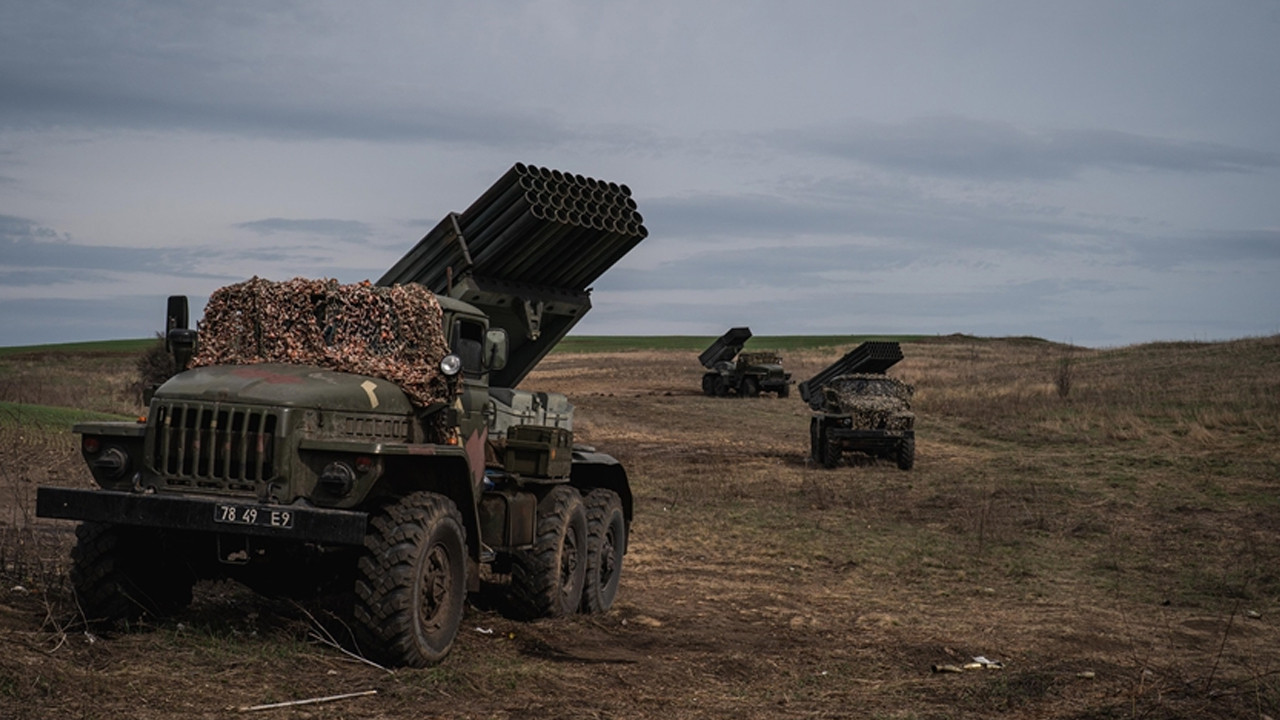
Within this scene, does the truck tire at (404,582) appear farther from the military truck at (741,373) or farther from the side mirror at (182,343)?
the military truck at (741,373)

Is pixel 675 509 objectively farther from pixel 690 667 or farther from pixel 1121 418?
pixel 1121 418

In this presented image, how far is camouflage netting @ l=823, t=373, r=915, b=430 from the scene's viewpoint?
25.1m

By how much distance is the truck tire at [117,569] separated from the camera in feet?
26.1

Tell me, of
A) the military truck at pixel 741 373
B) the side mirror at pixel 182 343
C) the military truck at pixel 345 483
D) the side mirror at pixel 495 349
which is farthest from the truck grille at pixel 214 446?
the military truck at pixel 741 373

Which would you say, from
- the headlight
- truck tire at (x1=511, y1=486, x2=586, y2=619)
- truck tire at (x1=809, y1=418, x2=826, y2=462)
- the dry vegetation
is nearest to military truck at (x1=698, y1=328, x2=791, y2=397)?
the dry vegetation

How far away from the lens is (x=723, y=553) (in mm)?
14508

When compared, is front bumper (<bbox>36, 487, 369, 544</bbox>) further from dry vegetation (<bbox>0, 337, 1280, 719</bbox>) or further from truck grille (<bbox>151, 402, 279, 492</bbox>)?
dry vegetation (<bbox>0, 337, 1280, 719</bbox>)

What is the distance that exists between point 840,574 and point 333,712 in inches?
300

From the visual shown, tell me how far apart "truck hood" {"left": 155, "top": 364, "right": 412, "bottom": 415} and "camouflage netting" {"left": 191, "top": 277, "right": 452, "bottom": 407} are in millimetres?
154

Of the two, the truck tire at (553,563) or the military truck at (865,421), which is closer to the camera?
the truck tire at (553,563)

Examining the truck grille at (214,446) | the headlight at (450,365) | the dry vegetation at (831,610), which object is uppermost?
the headlight at (450,365)

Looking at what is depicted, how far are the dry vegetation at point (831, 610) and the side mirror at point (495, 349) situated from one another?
1.92 meters

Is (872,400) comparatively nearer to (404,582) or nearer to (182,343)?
(182,343)

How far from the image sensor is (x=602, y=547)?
1070 centimetres
